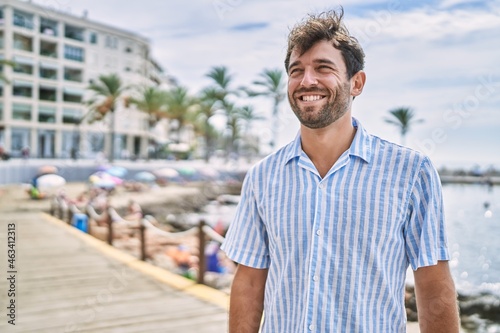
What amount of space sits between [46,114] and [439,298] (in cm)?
3819

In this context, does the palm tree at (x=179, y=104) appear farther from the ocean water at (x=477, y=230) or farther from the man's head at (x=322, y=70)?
the man's head at (x=322, y=70)

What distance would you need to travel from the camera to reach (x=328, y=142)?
1.37 meters

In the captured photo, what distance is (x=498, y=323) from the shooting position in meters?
7.25

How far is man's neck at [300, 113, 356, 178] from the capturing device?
53.7 inches

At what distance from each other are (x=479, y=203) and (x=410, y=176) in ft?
13.6

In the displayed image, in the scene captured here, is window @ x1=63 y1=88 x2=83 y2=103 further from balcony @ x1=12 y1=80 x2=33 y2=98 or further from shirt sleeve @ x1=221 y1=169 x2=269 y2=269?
shirt sleeve @ x1=221 y1=169 x2=269 y2=269

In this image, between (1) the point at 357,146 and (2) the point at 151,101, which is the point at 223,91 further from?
(1) the point at 357,146

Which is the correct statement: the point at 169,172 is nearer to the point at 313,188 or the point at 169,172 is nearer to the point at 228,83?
the point at 228,83

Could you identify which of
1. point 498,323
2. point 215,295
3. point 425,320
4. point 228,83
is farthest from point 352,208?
point 228,83

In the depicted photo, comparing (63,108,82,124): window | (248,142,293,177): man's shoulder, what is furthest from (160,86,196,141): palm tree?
(248,142,293,177): man's shoulder

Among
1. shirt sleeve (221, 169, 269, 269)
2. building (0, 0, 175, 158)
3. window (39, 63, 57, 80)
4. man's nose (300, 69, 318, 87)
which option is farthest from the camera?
window (39, 63, 57, 80)

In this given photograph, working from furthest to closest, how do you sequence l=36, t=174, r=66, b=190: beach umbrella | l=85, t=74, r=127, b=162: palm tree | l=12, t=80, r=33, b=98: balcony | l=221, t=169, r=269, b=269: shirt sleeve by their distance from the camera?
l=85, t=74, r=127, b=162: palm tree → l=12, t=80, r=33, b=98: balcony → l=36, t=174, r=66, b=190: beach umbrella → l=221, t=169, r=269, b=269: shirt sleeve

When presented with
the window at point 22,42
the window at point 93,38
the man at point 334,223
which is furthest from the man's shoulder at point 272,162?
the window at point 93,38

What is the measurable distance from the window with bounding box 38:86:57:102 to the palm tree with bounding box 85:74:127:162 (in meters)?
2.50
